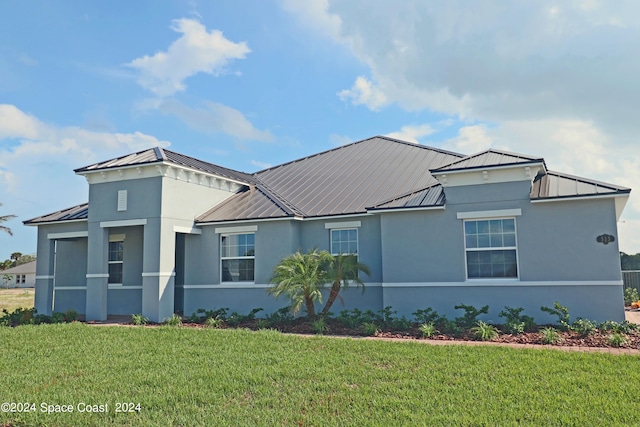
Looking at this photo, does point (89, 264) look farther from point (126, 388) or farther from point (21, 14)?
point (126, 388)

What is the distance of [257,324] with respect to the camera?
14.3 m

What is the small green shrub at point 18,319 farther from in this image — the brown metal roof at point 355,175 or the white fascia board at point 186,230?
the brown metal roof at point 355,175

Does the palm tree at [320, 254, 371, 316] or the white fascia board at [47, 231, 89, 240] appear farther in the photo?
the white fascia board at [47, 231, 89, 240]

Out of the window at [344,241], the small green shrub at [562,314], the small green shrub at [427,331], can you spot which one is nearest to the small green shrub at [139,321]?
the window at [344,241]

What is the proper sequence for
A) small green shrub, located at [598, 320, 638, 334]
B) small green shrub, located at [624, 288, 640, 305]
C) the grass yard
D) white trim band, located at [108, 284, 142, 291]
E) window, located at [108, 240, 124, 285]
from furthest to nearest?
1. the grass yard
2. small green shrub, located at [624, 288, 640, 305]
3. window, located at [108, 240, 124, 285]
4. white trim band, located at [108, 284, 142, 291]
5. small green shrub, located at [598, 320, 638, 334]

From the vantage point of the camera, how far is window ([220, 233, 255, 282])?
1709 cm

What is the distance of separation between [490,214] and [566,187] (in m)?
2.23

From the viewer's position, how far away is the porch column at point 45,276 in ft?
63.1

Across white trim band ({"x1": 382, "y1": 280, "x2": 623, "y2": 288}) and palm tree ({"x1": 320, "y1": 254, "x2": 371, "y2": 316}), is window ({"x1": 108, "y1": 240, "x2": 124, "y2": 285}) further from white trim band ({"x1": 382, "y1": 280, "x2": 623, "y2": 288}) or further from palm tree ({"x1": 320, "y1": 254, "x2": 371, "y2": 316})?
white trim band ({"x1": 382, "y1": 280, "x2": 623, "y2": 288})

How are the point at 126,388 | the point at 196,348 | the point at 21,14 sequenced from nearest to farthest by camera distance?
the point at 126,388 → the point at 196,348 → the point at 21,14

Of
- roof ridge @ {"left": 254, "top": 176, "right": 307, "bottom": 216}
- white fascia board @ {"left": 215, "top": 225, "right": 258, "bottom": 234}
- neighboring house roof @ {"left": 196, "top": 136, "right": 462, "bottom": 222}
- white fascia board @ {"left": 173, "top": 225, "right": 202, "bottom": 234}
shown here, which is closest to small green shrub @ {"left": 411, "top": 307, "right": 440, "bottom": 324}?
neighboring house roof @ {"left": 196, "top": 136, "right": 462, "bottom": 222}

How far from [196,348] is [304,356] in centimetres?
262

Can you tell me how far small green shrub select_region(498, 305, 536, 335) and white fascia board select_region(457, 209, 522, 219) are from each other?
258 centimetres

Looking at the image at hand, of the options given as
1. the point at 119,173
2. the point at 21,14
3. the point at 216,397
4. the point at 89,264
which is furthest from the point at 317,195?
the point at 216,397
